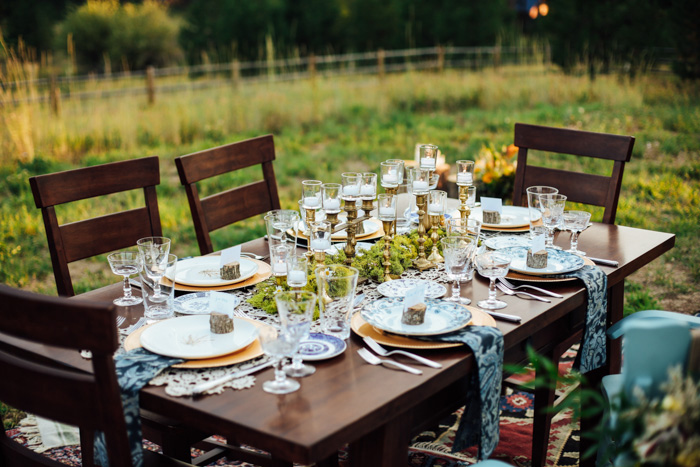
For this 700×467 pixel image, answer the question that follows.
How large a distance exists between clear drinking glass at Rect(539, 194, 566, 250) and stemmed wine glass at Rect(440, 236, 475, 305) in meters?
0.46

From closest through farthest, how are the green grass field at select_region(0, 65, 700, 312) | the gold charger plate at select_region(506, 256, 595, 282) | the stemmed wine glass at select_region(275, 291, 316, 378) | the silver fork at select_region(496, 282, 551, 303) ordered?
the stemmed wine glass at select_region(275, 291, 316, 378) → the silver fork at select_region(496, 282, 551, 303) → the gold charger plate at select_region(506, 256, 595, 282) → the green grass field at select_region(0, 65, 700, 312)

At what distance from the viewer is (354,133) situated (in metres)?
7.63

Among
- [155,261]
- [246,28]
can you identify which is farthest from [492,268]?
[246,28]

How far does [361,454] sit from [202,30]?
1638 cm

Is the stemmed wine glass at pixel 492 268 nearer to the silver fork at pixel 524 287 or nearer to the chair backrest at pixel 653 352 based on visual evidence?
the silver fork at pixel 524 287

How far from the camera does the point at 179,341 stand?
1.64m

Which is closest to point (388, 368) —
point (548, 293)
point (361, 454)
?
point (361, 454)

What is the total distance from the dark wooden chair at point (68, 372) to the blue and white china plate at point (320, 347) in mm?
417

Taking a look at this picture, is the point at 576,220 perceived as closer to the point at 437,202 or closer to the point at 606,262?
the point at 606,262

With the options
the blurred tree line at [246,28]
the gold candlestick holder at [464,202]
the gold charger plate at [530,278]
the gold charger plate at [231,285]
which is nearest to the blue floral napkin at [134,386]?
the gold charger plate at [231,285]

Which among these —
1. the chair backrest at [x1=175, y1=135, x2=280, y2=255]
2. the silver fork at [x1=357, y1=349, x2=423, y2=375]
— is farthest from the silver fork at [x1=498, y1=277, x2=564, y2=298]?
the chair backrest at [x1=175, y1=135, x2=280, y2=255]

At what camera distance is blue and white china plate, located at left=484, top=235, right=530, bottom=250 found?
7.55ft

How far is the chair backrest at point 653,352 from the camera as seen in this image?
1.23 m

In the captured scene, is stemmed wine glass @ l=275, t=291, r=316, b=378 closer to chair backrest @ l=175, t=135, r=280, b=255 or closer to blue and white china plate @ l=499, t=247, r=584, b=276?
blue and white china plate @ l=499, t=247, r=584, b=276
